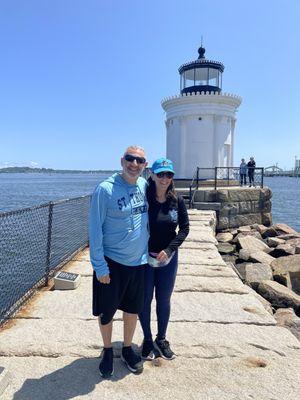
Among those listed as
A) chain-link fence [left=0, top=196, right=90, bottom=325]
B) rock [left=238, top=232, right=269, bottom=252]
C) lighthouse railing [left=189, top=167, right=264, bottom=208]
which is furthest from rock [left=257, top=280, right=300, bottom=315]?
lighthouse railing [left=189, top=167, right=264, bottom=208]

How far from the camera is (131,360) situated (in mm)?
3225

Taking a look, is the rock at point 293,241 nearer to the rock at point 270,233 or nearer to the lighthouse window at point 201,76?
the rock at point 270,233

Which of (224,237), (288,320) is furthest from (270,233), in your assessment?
(288,320)

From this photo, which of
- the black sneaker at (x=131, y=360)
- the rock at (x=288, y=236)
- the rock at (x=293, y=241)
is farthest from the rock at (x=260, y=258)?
the black sneaker at (x=131, y=360)

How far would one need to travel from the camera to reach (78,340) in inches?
144

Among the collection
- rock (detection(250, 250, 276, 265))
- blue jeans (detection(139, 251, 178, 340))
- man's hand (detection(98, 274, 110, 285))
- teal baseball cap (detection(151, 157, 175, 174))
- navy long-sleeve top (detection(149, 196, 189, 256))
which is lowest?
rock (detection(250, 250, 276, 265))

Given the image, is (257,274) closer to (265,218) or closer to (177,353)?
(177,353)

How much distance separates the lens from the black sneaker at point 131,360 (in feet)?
10.4

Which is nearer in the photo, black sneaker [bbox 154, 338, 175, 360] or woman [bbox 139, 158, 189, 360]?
woman [bbox 139, 158, 189, 360]

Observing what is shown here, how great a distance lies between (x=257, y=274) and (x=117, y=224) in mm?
5358

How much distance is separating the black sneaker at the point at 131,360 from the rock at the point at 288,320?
8.00 feet

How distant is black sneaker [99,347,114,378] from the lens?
10.1ft

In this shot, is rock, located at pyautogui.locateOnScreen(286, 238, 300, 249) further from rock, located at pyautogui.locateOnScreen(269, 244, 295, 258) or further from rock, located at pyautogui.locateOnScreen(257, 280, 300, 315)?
rock, located at pyautogui.locateOnScreen(257, 280, 300, 315)

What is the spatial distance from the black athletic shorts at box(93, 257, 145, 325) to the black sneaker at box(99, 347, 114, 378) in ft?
0.94
